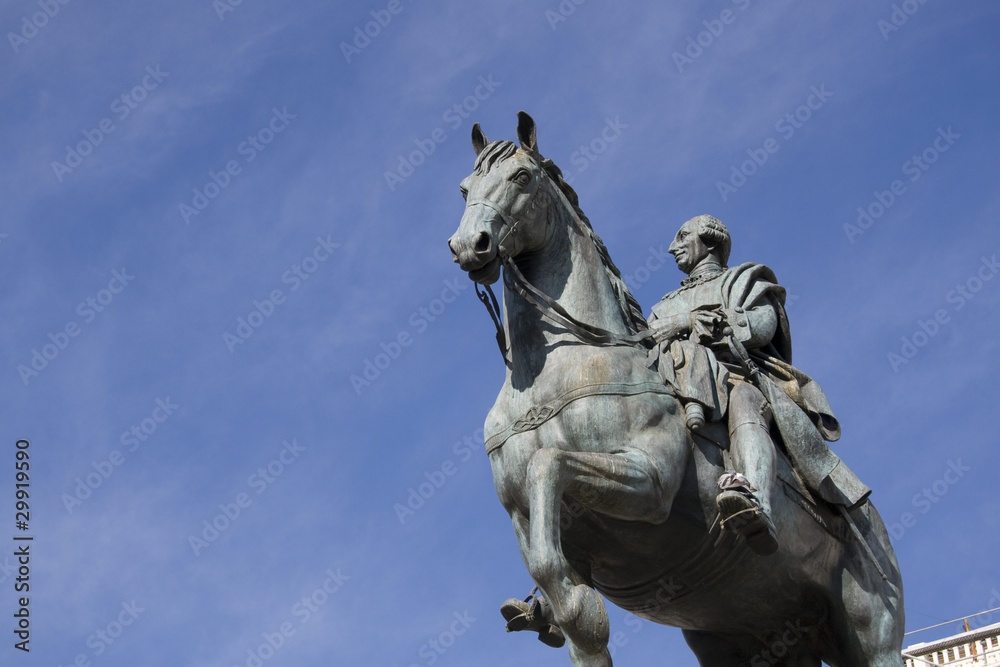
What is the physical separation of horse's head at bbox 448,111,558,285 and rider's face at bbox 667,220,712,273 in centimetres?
247

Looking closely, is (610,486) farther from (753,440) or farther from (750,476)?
(753,440)

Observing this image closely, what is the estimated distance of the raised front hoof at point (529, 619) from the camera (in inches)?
432

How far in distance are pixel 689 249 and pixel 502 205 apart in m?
3.34

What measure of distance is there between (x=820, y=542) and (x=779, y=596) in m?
0.59

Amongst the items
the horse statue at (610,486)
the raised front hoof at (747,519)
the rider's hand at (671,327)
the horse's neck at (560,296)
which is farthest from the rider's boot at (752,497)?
the horse's neck at (560,296)

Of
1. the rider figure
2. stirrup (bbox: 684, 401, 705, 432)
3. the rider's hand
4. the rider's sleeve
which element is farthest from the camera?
the rider's sleeve

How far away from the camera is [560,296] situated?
11758mm

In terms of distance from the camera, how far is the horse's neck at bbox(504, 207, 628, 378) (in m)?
→ 11.6

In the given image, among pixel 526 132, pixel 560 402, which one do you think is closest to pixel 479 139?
pixel 526 132

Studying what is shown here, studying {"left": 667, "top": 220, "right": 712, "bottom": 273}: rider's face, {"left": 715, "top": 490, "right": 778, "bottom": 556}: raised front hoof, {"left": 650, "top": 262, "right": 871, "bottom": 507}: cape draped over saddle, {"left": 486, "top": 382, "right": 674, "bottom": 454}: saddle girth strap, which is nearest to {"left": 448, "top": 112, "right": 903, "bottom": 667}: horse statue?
{"left": 486, "top": 382, "right": 674, "bottom": 454}: saddle girth strap

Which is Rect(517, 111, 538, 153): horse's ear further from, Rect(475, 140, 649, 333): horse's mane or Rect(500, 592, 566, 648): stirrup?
Rect(500, 592, 566, 648): stirrup

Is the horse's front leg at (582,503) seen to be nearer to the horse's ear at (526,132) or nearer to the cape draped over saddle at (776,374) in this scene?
the cape draped over saddle at (776,374)

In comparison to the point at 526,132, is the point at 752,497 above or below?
below

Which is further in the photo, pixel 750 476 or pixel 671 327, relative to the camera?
pixel 671 327
